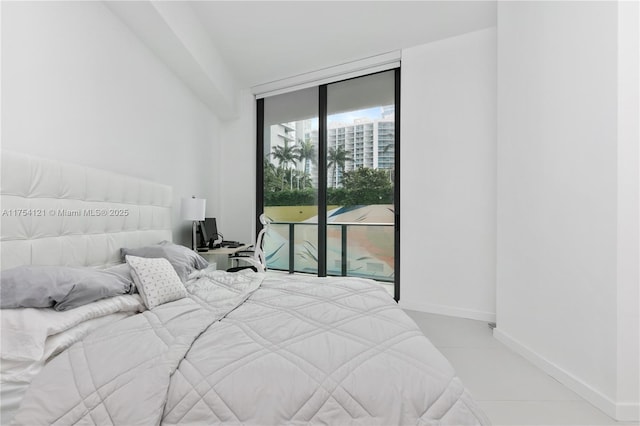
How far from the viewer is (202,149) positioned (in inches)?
143

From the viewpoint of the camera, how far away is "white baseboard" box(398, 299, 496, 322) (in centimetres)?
288

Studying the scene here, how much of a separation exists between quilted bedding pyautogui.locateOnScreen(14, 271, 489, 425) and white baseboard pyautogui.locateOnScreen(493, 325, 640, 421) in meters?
1.21

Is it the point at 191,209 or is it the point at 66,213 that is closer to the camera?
the point at 66,213

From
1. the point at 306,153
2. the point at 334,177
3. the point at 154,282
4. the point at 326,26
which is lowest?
the point at 154,282

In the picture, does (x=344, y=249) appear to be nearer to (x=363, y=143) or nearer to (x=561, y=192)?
(x=363, y=143)

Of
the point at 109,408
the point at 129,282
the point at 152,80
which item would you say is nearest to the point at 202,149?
the point at 152,80

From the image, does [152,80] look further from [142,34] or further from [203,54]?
[203,54]

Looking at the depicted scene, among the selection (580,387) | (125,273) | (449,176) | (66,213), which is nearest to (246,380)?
(125,273)

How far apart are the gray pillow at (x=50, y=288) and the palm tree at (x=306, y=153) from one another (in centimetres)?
293

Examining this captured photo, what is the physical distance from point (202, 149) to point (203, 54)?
118 cm

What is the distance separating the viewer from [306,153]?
395cm

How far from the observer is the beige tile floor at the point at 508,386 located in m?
1.43

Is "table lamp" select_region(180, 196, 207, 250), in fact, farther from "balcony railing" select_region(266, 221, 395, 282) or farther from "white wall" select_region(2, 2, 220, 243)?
Result: "balcony railing" select_region(266, 221, 395, 282)

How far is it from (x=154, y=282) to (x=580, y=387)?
8.58 feet
